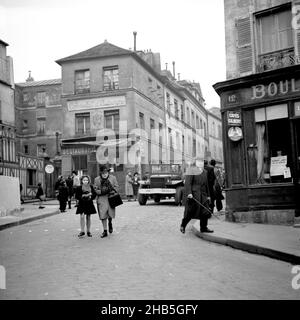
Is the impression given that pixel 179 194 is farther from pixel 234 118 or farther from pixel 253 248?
pixel 253 248

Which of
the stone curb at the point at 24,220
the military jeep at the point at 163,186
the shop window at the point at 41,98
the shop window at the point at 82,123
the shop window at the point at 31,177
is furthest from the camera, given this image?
the shop window at the point at 41,98

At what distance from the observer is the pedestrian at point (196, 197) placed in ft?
32.9

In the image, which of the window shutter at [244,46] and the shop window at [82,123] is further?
the shop window at [82,123]

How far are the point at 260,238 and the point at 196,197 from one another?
175 centimetres

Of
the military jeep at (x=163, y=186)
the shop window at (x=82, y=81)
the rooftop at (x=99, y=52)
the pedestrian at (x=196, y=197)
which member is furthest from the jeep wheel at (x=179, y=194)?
the shop window at (x=82, y=81)

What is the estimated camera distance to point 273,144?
12227 mm

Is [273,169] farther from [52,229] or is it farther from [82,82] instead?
[82,82]

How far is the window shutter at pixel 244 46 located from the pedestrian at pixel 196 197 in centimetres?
412

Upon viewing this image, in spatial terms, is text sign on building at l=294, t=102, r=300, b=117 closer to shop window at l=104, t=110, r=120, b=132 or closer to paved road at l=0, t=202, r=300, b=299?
paved road at l=0, t=202, r=300, b=299

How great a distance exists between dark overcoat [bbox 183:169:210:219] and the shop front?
2.51m

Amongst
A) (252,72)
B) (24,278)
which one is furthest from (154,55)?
(24,278)

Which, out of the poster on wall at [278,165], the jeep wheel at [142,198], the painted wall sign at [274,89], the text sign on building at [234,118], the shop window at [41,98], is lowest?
the jeep wheel at [142,198]

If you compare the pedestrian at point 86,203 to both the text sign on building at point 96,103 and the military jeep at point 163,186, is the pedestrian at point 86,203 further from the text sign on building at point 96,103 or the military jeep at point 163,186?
the text sign on building at point 96,103

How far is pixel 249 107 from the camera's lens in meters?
12.4
